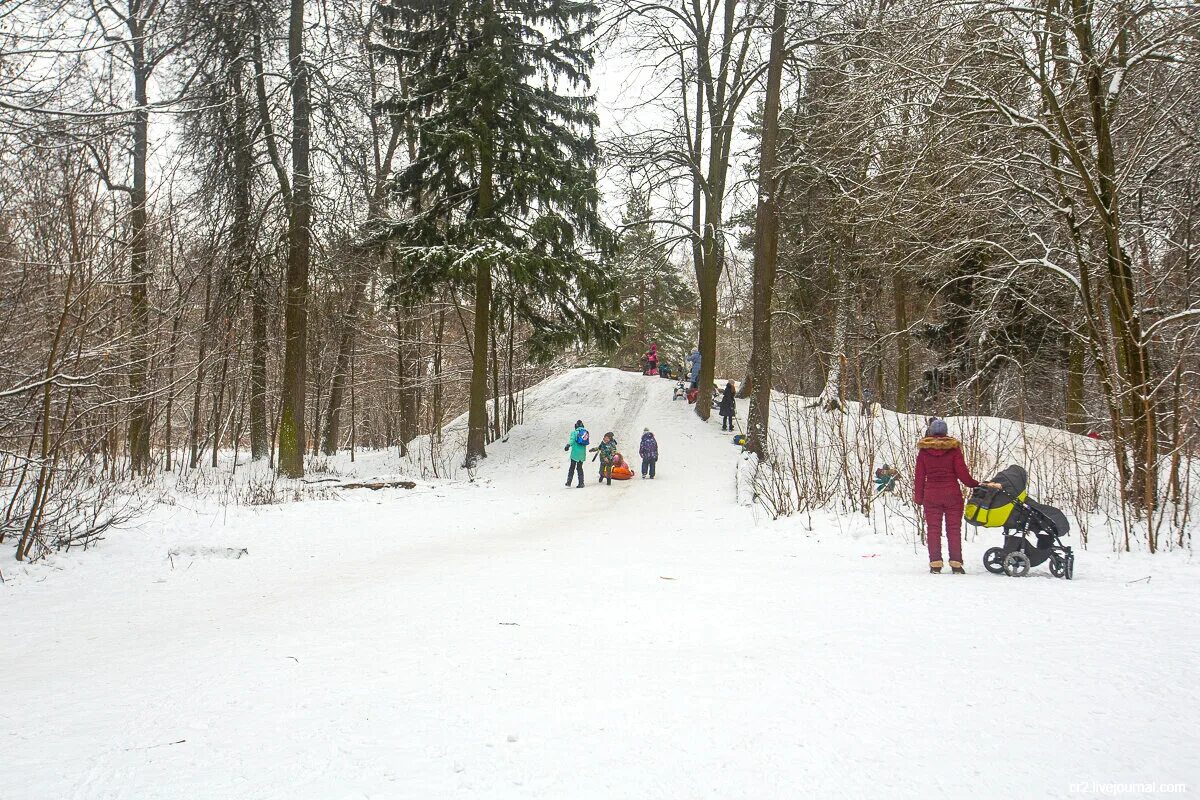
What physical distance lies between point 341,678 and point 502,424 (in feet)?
75.8

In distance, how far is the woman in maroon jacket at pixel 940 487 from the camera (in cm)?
618

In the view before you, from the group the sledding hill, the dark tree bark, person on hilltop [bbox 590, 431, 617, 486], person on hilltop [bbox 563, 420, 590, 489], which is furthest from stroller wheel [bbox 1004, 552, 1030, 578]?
person on hilltop [bbox 590, 431, 617, 486]

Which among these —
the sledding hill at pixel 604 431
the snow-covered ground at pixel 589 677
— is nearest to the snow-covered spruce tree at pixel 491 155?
the sledding hill at pixel 604 431

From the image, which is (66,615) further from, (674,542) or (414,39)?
(414,39)

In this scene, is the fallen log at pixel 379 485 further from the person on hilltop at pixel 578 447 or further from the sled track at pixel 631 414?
the sled track at pixel 631 414

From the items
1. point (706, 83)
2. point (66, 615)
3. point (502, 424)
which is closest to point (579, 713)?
point (66, 615)

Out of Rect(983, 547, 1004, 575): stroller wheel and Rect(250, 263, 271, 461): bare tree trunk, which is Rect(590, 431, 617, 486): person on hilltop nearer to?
Rect(250, 263, 271, 461): bare tree trunk

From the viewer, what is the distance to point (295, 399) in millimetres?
15695

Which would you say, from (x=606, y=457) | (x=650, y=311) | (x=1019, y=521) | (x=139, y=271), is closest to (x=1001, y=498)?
(x=1019, y=521)

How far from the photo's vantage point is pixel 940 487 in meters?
6.38

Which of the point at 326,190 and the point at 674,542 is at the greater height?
the point at 326,190

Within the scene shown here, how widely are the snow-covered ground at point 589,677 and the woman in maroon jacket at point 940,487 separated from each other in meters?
0.32

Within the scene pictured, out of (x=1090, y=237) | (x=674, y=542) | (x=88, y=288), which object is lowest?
(x=674, y=542)

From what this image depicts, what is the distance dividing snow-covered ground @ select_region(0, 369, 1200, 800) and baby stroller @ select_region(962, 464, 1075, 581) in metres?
0.31
